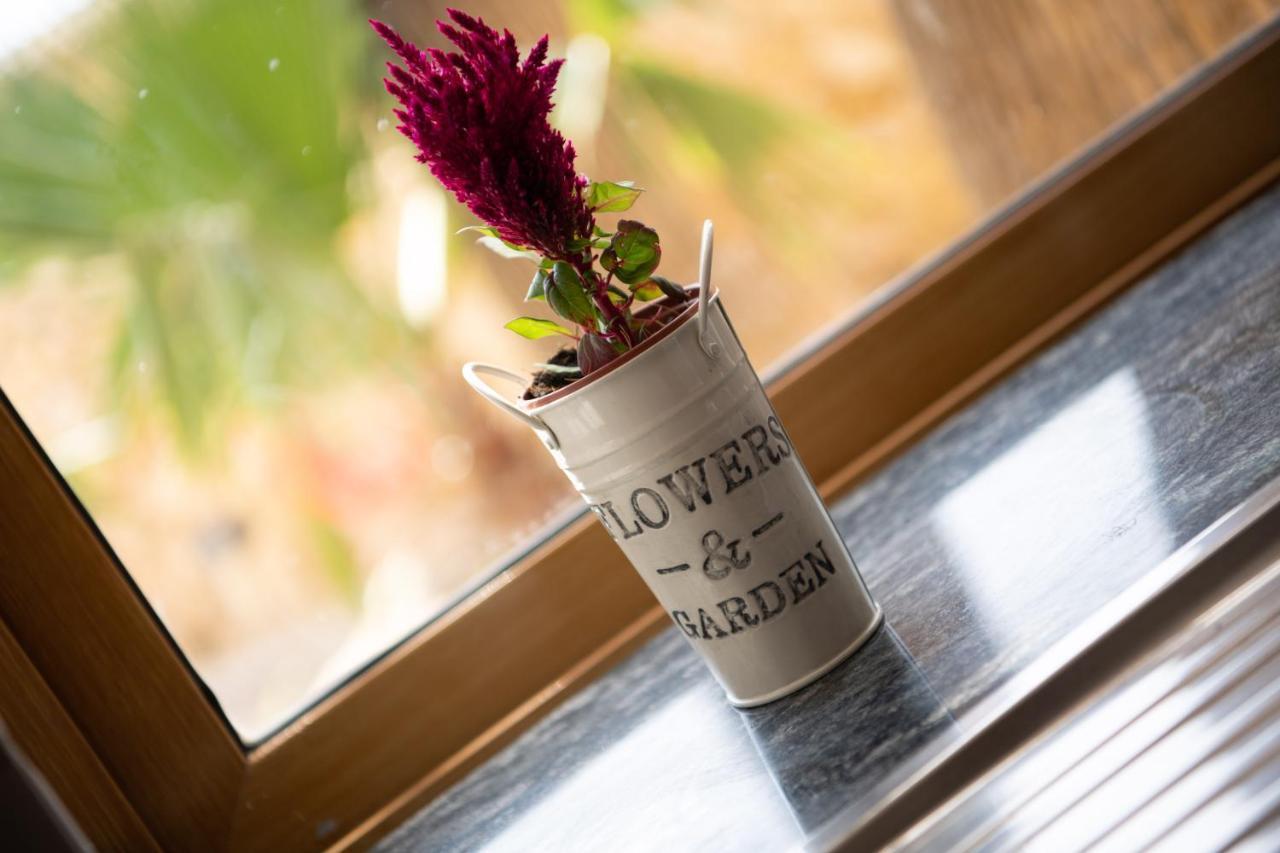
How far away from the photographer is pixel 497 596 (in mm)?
1016

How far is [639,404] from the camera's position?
0.68m

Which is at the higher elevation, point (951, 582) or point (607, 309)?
point (607, 309)

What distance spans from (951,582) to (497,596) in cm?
39

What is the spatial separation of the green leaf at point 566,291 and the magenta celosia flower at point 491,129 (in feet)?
0.06

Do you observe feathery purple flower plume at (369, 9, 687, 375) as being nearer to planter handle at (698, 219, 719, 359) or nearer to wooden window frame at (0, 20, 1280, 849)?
planter handle at (698, 219, 719, 359)

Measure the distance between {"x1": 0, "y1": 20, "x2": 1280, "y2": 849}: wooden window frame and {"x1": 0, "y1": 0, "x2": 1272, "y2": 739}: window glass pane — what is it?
0.14 feet

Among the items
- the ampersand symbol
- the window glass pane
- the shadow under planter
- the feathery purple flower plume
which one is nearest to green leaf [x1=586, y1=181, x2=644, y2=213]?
the feathery purple flower plume

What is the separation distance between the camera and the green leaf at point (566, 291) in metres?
0.67

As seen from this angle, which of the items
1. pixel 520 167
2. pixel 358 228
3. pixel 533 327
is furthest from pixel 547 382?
pixel 358 228

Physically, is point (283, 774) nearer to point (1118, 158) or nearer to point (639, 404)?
point (639, 404)

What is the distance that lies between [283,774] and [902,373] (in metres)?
0.62

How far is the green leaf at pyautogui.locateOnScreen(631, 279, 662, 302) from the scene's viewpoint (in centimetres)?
71

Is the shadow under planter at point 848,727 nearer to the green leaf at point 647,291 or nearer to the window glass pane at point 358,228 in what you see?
the green leaf at point 647,291

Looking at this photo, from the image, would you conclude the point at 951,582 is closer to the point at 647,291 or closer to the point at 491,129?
the point at 647,291
